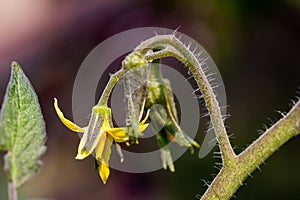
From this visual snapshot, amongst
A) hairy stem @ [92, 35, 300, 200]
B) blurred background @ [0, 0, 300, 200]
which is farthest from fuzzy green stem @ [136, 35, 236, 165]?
blurred background @ [0, 0, 300, 200]

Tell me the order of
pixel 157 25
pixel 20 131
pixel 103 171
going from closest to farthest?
pixel 20 131, pixel 103 171, pixel 157 25

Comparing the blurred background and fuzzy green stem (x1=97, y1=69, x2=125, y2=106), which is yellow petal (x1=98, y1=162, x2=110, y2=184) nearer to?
fuzzy green stem (x1=97, y1=69, x2=125, y2=106)

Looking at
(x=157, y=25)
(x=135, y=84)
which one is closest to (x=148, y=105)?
(x=135, y=84)

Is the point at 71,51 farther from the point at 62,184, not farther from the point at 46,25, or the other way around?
the point at 62,184

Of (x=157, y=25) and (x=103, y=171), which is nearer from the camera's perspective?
(x=103, y=171)

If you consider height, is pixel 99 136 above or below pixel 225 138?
above

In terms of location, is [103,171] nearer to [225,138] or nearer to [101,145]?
[101,145]
